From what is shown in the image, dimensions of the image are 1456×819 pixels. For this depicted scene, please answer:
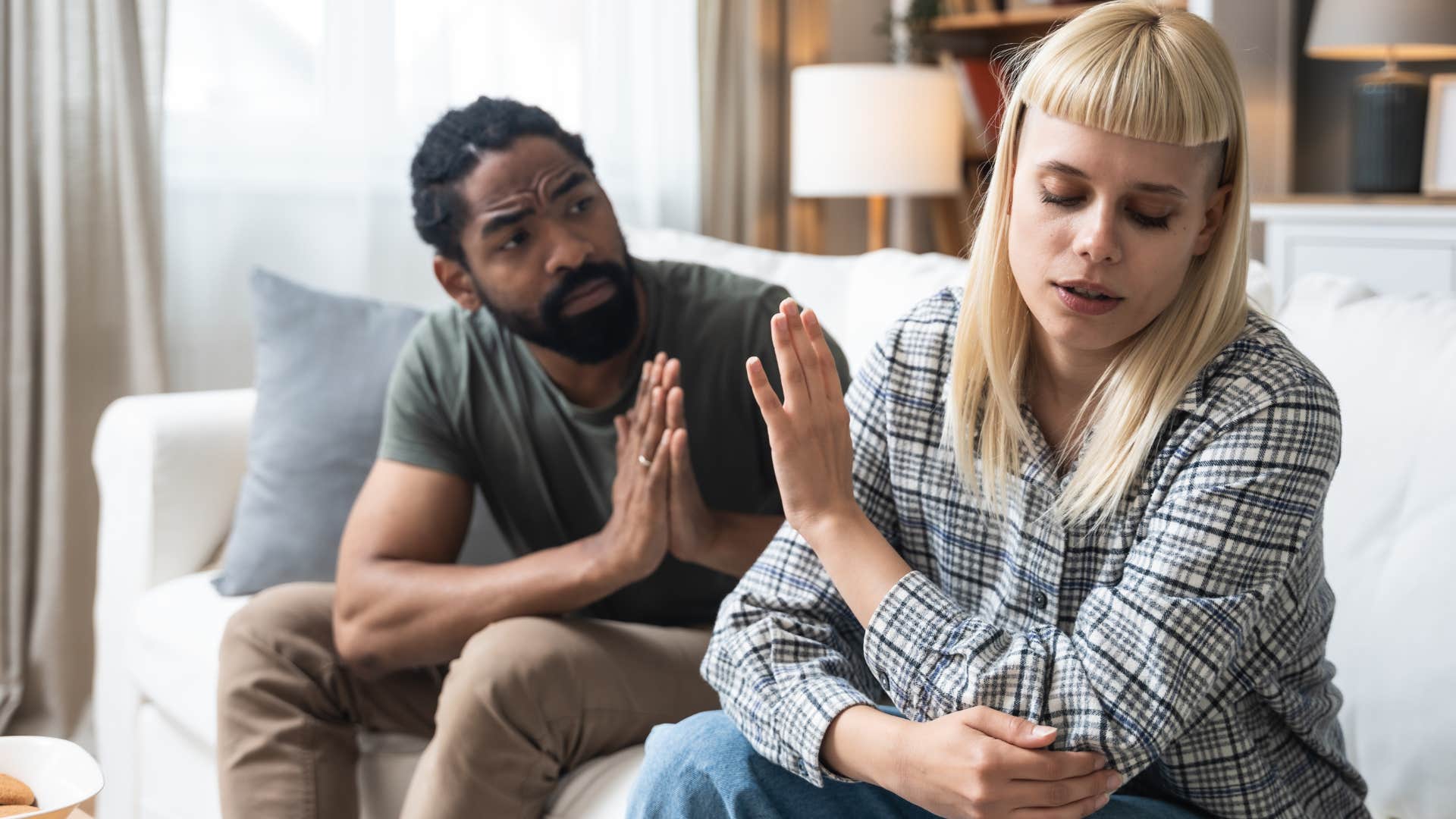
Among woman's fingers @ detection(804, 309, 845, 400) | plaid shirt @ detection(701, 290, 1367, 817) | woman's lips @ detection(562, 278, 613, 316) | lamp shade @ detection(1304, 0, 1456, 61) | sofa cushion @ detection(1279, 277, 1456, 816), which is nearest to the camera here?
plaid shirt @ detection(701, 290, 1367, 817)

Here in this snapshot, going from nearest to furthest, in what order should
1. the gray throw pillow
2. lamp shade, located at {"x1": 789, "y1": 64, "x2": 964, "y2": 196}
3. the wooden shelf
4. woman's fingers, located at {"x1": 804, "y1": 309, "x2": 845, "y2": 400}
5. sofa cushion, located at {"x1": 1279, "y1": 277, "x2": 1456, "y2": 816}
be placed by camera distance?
woman's fingers, located at {"x1": 804, "y1": 309, "x2": 845, "y2": 400}, sofa cushion, located at {"x1": 1279, "y1": 277, "x2": 1456, "y2": 816}, the gray throw pillow, lamp shade, located at {"x1": 789, "y1": 64, "x2": 964, "y2": 196}, the wooden shelf

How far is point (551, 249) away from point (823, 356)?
0.50 metres

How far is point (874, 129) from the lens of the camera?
2949 mm

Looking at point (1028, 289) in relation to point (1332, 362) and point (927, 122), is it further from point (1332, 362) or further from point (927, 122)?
point (927, 122)

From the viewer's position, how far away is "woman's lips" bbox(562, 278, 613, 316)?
4.84ft

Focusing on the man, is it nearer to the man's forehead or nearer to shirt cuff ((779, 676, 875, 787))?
the man's forehead

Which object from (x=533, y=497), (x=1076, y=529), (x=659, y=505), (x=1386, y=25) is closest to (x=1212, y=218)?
(x=1076, y=529)

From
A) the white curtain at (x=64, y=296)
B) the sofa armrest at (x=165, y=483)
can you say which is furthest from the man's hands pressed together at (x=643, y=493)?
the white curtain at (x=64, y=296)

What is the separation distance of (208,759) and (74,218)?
3.58 feet

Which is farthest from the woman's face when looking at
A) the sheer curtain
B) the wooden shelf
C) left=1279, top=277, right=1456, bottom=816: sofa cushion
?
the wooden shelf

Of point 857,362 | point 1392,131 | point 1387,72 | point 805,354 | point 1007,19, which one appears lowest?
point 857,362

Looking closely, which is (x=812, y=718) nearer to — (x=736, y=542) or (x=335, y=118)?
(x=736, y=542)

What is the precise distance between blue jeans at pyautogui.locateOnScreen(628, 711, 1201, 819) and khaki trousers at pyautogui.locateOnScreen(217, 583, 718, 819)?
261 millimetres

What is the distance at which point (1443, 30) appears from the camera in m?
2.50
